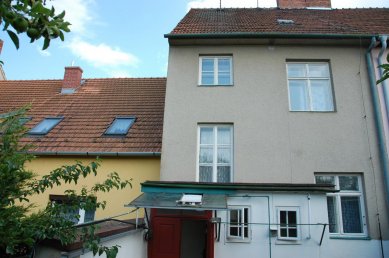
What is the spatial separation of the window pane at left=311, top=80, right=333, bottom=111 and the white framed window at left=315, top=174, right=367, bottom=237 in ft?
7.15

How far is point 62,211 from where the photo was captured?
3.38 m


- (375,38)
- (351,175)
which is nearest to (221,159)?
(351,175)

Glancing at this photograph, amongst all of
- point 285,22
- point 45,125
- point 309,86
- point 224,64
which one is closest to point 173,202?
point 224,64

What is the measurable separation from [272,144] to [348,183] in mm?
2388

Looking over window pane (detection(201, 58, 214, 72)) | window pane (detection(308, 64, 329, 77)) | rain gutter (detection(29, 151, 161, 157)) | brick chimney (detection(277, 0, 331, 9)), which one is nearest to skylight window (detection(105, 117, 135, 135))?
rain gutter (detection(29, 151, 161, 157))

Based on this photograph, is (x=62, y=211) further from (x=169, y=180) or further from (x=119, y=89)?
(x=119, y=89)

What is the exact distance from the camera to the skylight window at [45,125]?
11.1 meters

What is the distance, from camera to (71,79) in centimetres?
1437

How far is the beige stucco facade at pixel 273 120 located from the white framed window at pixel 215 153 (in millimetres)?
230

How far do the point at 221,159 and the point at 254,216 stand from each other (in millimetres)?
2090

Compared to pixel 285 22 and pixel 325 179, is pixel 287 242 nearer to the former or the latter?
pixel 325 179

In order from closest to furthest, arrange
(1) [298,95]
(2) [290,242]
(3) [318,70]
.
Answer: (2) [290,242] < (1) [298,95] < (3) [318,70]

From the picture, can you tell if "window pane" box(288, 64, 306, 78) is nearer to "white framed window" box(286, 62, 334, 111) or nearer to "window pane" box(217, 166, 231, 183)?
"white framed window" box(286, 62, 334, 111)

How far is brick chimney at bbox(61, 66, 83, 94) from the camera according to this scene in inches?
556
